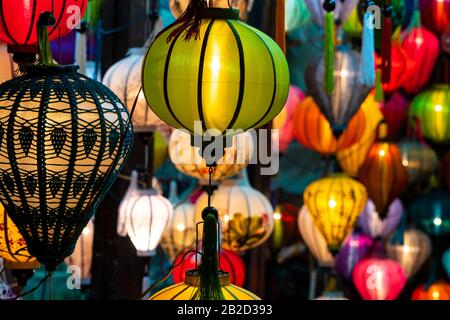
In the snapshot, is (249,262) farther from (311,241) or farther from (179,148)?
(179,148)

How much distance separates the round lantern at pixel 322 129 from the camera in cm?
551

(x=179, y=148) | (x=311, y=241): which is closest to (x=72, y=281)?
(x=179, y=148)

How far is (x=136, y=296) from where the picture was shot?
4.78 meters

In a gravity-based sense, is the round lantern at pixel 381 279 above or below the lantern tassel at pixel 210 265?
below

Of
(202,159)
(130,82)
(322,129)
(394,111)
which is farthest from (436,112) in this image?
(130,82)

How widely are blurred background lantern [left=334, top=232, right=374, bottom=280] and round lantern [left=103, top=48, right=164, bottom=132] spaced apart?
2.37 m

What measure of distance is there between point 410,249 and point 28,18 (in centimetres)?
352

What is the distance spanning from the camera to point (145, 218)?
173 inches

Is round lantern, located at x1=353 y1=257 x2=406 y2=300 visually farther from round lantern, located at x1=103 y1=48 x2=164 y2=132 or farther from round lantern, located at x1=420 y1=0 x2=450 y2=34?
round lantern, located at x1=103 y1=48 x2=164 y2=132

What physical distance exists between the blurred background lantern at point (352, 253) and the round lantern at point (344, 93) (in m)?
1.46

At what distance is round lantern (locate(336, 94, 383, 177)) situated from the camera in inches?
227

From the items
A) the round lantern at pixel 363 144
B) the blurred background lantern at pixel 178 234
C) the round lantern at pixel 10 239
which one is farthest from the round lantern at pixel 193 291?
the round lantern at pixel 363 144

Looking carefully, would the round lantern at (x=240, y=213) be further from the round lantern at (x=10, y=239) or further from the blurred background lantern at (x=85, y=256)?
the round lantern at (x=10, y=239)

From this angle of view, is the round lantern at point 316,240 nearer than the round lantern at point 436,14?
Yes
